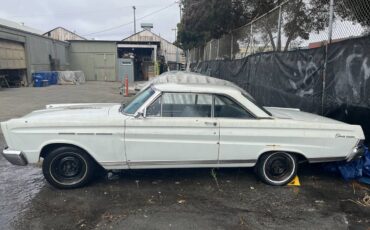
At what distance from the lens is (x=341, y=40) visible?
566cm

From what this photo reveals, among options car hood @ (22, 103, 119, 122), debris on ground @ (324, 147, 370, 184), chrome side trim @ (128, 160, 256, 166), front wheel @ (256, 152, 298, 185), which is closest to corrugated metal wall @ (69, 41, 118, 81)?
car hood @ (22, 103, 119, 122)

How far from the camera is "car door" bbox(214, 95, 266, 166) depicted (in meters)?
4.60

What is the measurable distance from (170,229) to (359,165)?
315 centimetres

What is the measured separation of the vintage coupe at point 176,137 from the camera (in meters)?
4.45

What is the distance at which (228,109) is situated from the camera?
4.70 m

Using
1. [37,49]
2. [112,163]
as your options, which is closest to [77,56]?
[37,49]

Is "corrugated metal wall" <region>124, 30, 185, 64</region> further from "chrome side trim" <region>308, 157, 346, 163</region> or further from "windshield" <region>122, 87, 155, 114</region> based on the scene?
"chrome side trim" <region>308, 157, 346, 163</region>

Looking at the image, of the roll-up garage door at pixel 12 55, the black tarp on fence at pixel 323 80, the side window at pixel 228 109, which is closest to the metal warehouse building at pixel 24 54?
the roll-up garage door at pixel 12 55

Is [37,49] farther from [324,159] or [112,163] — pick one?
[324,159]

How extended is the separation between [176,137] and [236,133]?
82cm

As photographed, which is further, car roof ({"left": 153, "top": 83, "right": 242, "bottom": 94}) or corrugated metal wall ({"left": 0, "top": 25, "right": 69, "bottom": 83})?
corrugated metal wall ({"left": 0, "top": 25, "right": 69, "bottom": 83})

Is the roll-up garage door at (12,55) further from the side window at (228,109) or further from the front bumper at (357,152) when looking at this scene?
the front bumper at (357,152)

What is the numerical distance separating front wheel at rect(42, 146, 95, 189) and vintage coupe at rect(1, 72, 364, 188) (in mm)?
13

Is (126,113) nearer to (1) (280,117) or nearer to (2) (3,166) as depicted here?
(1) (280,117)
